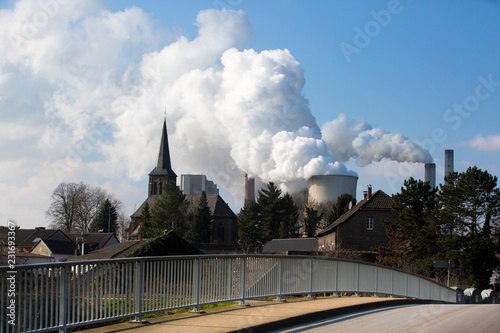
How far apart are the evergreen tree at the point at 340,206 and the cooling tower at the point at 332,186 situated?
284cm

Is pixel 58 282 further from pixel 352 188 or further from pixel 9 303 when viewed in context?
pixel 352 188

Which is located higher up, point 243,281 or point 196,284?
point 196,284

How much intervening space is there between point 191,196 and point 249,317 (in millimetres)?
127910

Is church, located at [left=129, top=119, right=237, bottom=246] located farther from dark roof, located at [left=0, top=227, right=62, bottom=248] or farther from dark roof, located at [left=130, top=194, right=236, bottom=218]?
dark roof, located at [left=0, top=227, right=62, bottom=248]

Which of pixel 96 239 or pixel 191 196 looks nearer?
pixel 96 239

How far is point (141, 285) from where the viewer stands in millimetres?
9867

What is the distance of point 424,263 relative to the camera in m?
49.2

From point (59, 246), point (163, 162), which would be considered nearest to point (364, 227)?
point (59, 246)

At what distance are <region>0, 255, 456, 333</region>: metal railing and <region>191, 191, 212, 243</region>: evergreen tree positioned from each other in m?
88.5

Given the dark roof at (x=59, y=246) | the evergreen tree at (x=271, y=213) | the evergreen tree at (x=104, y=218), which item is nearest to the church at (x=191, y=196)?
the evergreen tree at (x=104, y=218)

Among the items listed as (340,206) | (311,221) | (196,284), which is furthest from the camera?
(311,221)

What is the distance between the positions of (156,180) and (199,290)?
137185 millimetres

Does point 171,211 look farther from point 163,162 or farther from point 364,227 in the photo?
point 364,227

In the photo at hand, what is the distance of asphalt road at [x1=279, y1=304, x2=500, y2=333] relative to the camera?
10.6 m
